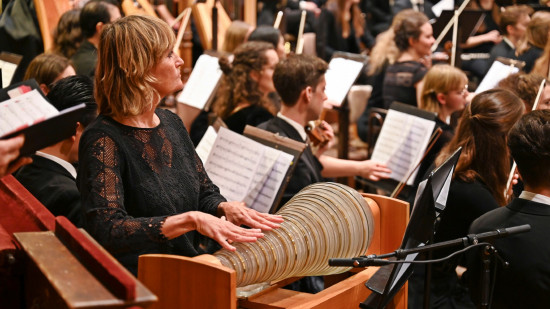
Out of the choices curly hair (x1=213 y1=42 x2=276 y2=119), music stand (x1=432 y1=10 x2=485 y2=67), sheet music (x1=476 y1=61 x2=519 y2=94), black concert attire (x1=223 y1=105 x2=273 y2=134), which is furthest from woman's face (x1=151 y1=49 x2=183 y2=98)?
music stand (x1=432 y1=10 x2=485 y2=67)

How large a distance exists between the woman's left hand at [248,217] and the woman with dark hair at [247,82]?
6.78 ft

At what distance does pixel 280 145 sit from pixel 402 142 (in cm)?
146

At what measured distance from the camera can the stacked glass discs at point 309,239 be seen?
1.86 meters

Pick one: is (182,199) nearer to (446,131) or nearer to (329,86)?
(446,131)

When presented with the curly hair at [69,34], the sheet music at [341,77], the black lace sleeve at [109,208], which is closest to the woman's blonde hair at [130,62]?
the black lace sleeve at [109,208]

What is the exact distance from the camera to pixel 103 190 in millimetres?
1914

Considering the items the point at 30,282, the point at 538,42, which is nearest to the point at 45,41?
the point at 538,42

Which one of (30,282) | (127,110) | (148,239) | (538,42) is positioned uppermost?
(127,110)

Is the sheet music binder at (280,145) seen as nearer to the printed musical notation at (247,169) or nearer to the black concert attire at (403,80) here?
the printed musical notation at (247,169)

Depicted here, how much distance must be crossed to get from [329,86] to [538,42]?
188cm

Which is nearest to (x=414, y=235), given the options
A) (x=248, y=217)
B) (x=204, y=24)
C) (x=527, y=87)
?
(x=248, y=217)

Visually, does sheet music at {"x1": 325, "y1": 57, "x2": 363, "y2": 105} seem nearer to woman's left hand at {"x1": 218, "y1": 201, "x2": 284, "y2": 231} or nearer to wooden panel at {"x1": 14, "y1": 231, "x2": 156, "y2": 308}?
woman's left hand at {"x1": 218, "y1": 201, "x2": 284, "y2": 231}

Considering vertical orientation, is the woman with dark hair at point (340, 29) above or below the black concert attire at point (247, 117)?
below

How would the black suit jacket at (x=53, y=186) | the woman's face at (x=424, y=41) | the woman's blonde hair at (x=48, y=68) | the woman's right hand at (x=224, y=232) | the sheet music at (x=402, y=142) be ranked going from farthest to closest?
the woman's face at (x=424, y=41) < the sheet music at (x=402, y=142) < the woman's blonde hair at (x=48, y=68) < the black suit jacket at (x=53, y=186) < the woman's right hand at (x=224, y=232)
